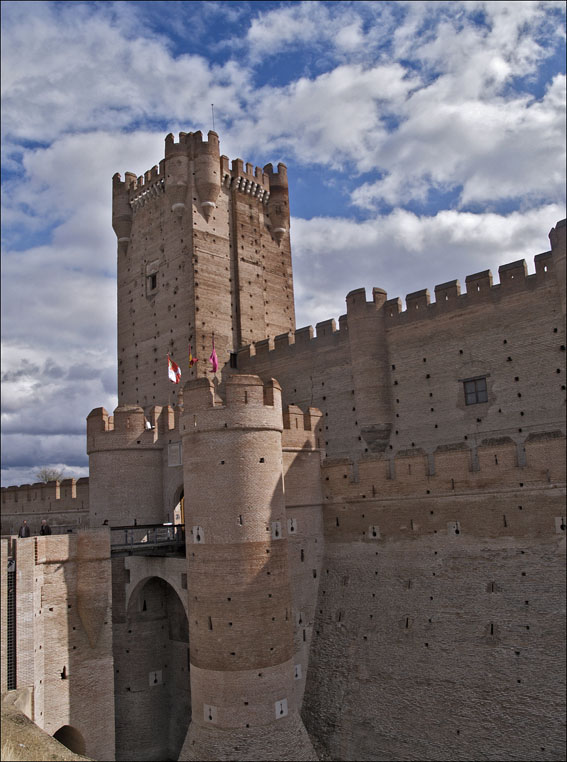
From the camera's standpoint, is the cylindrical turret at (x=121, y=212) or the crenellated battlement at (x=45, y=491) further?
the cylindrical turret at (x=121, y=212)

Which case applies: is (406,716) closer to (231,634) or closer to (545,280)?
(231,634)

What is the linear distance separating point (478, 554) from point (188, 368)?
1459 centimetres

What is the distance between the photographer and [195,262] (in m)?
28.1

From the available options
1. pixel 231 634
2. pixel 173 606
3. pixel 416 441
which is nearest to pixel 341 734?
pixel 231 634

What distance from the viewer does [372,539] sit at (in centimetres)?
1878

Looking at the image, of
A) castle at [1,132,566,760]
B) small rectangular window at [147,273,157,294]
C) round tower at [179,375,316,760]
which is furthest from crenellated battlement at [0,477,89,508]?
round tower at [179,375,316,760]

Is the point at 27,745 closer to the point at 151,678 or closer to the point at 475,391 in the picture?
the point at 151,678

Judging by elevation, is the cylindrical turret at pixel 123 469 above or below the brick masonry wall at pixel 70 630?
above

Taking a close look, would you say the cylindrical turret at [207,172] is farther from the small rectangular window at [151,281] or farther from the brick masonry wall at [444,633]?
the brick masonry wall at [444,633]

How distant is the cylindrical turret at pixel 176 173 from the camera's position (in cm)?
2888

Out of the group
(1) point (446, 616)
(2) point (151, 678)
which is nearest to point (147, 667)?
(2) point (151, 678)

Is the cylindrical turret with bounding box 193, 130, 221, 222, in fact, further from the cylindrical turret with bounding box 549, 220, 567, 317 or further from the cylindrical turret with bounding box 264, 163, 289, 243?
the cylindrical turret with bounding box 549, 220, 567, 317

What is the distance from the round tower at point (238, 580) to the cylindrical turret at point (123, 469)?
5.47m

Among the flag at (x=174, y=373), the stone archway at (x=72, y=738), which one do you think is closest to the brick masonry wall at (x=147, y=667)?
the stone archway at (x=72, y=738)
